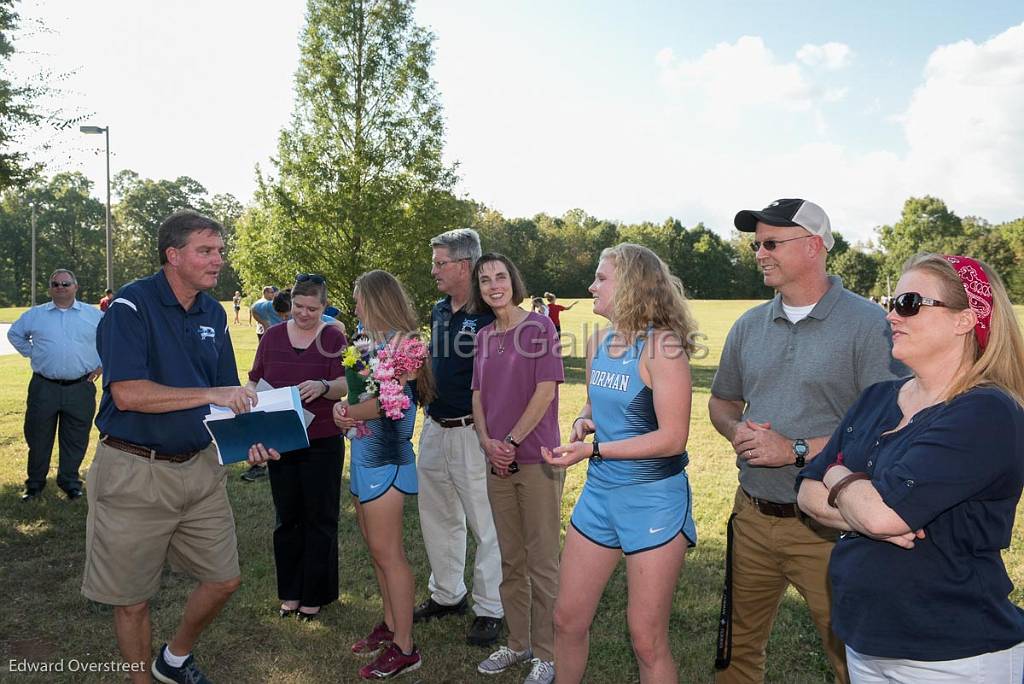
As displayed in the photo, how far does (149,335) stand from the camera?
375 cm

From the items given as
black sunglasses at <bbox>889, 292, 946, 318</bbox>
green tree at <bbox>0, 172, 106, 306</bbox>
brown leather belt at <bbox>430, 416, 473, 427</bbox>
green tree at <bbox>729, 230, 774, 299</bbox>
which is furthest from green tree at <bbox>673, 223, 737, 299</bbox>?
black sunglasses at <bbox>889, 292, 946, 318</bbox>

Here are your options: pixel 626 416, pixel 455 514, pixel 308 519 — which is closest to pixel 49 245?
pixel 308 519

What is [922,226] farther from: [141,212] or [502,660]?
[502,660]

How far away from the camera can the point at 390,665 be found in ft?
14.2

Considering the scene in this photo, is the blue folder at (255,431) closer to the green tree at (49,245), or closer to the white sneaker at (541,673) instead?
the white sneaker at (541,673)

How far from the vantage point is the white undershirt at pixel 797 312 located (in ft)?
11.0

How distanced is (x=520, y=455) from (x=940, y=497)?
2.67m

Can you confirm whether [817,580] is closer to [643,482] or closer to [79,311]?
[643,482]

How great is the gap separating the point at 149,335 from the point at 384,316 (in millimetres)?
1344

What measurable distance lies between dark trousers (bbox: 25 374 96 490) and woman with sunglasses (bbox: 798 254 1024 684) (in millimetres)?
8265

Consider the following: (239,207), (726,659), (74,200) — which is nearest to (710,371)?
(726,659)

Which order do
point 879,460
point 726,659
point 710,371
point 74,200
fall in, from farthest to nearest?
point 74,200 < point 710,371 < point 726,659 < point 879,460

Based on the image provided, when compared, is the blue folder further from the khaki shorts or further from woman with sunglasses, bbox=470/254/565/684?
woman with sunglasses, bbox=470/254/565/684

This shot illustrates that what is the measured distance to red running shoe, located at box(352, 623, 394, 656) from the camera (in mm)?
4633
